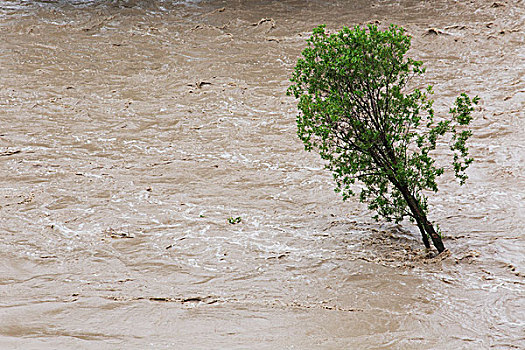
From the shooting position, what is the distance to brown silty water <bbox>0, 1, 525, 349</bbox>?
13.7ft

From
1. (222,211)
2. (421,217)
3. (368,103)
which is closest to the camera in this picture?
(368,103)

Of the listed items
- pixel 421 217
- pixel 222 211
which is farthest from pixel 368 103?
pixel 222 211

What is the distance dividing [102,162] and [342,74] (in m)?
4.44

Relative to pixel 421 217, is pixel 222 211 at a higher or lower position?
lower

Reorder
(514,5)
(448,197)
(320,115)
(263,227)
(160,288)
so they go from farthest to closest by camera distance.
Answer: (514,5) < (448,197) < (263,227) < (320,115) < (160,288)

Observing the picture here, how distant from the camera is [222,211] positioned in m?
6.57

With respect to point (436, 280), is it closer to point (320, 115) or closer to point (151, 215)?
point (320, 115)

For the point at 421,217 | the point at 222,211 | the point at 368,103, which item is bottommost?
the point at 222,211

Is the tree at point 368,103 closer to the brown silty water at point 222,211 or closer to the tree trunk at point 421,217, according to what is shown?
the tree trunk at point 421,217

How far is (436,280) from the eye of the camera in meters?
4.93

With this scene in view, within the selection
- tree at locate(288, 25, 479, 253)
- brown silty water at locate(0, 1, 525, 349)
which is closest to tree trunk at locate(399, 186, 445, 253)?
tree at locate(288, 25, 479, 253)

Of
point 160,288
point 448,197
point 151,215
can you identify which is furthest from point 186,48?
point 160,288

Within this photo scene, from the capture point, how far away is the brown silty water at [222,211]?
13.7ft

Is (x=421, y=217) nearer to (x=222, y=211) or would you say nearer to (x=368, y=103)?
(x=368, y=103)
